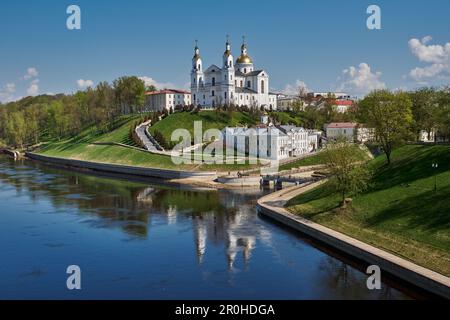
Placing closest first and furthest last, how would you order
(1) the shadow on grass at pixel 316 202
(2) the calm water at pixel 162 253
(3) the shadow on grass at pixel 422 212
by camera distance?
(2) the calm water at pixel 162 253
(3) the shadow on grass at pixel 422 212
(1) the shadow on grass at pixel 316 202

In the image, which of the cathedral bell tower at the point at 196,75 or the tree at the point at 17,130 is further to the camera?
the tree at the point at 17,130

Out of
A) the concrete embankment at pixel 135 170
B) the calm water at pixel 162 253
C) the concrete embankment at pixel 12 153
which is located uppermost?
the concrete embankment at pixel 12 153

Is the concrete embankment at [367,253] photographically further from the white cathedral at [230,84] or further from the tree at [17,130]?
the tree at [17,130]

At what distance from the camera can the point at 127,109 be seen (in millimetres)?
163750

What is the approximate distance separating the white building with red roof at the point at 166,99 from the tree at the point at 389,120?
10338 cm

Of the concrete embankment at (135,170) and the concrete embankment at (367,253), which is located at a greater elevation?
the concrete embankment at (135,170)

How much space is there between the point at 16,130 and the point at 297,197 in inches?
5087

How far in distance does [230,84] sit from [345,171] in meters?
96.3

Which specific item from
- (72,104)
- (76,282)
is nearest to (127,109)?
(72,104)

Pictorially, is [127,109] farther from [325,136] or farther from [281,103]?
[325,136]

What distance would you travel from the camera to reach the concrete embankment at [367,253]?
2984cm

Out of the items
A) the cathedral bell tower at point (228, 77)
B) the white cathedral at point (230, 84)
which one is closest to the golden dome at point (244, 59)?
the white cathedral at point (230, 84)

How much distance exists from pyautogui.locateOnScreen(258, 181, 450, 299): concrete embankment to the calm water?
1251 mm

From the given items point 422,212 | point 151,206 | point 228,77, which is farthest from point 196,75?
point 422,212
